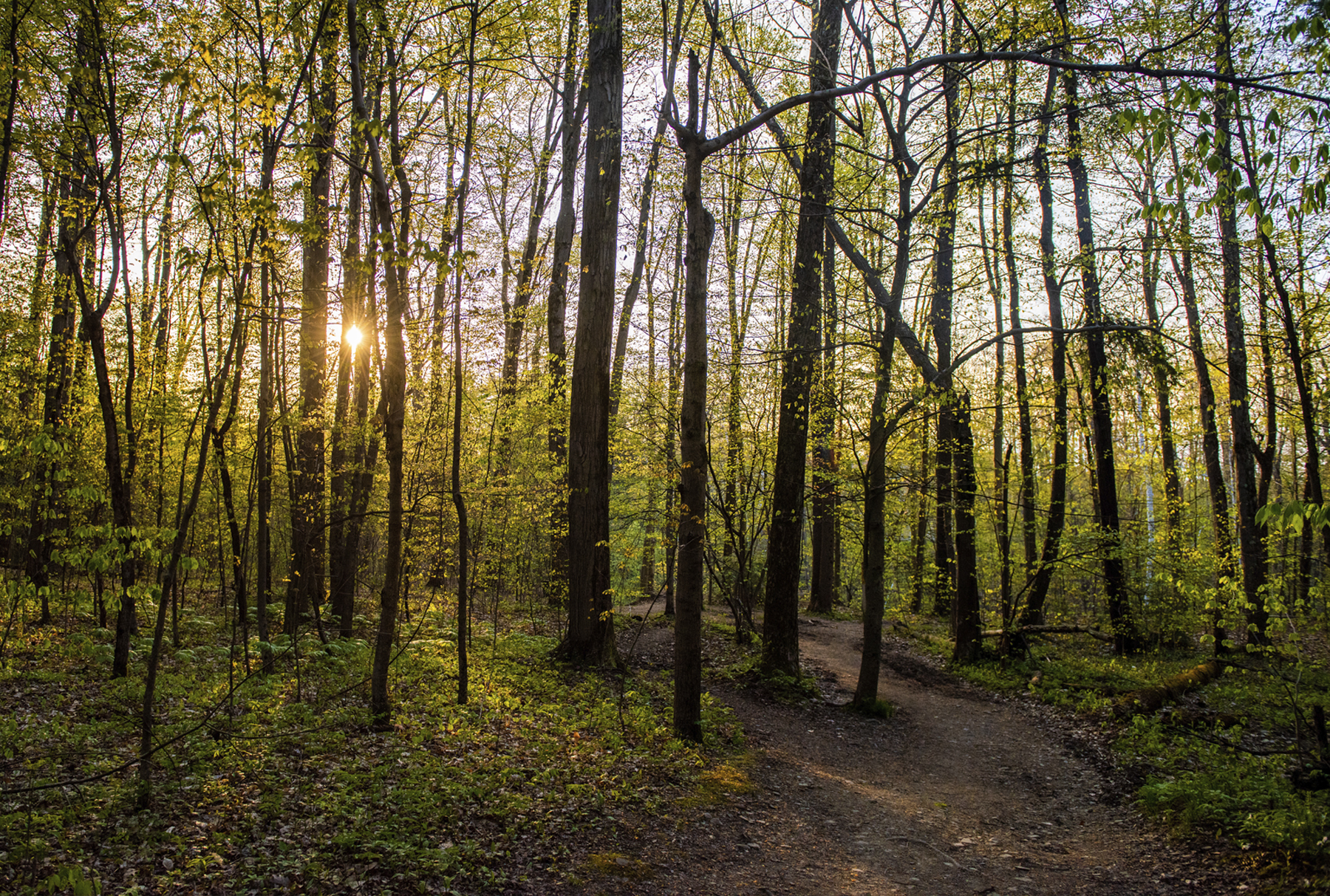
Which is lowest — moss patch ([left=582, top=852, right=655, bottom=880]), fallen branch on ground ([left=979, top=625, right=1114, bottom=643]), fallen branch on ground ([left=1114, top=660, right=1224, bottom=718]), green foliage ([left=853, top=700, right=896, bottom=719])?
green foliage ([left=853, top=700, right=896, bottom=719])

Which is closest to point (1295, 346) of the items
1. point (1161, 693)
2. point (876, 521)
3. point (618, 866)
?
point (1161, 693)

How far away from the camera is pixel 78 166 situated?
6.56 meters

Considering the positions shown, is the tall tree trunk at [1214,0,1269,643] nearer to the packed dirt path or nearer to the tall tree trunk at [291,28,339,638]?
the packed dirt path

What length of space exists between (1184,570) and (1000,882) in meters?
8.75

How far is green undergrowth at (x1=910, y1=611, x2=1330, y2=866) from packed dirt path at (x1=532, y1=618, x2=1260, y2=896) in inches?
12.8

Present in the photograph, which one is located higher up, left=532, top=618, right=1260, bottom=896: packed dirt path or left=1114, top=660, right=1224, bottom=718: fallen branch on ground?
left=1114, top=660, right=1224, bottom=718: fallen branch on ground

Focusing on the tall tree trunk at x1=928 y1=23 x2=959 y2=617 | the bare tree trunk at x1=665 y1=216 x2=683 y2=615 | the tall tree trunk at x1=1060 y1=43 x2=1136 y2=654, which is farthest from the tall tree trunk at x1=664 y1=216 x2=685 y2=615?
the tall tree trunk at x1=1060 y1=43 x2=1136 y2=654

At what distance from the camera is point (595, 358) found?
915 cm

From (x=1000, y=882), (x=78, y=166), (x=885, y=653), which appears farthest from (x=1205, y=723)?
(x=78, y=166)

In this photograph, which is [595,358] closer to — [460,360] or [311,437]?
[460,360]

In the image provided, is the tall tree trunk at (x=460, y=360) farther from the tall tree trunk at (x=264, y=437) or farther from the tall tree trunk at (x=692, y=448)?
the tall tree trunk at (x=692, y=448)

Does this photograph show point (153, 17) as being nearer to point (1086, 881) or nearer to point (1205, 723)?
point (1086, 881)

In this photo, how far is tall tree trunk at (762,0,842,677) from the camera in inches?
356

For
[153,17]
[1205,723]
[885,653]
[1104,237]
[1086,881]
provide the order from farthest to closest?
[885,653]
[1104,237]
[1205,723]
[153,17]
[1086,881]
